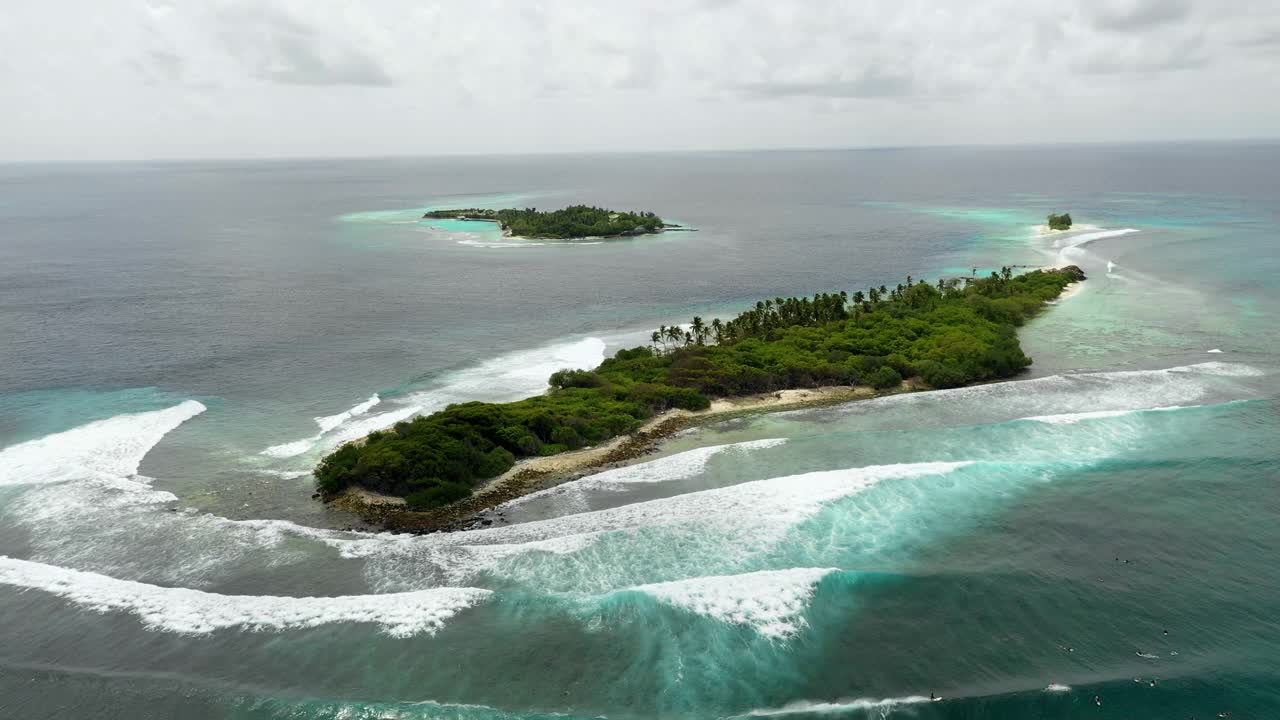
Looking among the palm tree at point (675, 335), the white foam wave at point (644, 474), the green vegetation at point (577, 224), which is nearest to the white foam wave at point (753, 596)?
the white foam wave at point (644, 474)

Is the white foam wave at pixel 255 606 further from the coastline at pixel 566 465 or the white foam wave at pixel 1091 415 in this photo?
the white foam wave at pixel 1091 415

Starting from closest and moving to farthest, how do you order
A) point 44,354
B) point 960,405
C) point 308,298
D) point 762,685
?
point 762,685 → point 960,405 → point 44,354 → point 308,298

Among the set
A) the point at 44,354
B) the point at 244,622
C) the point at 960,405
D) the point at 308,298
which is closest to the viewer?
the point at 244,622

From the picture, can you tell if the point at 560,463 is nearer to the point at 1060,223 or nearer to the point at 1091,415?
the point at 1091,415

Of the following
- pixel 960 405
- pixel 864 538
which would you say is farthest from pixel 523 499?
pixel 960 405

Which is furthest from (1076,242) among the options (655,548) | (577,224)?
(655,548)

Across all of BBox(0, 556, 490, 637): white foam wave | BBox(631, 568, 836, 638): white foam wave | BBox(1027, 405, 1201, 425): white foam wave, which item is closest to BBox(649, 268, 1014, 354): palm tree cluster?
BBox(1027, 405, 1201, 425): white foam wave

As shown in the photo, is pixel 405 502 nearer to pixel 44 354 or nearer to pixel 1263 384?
pixel 44 354
